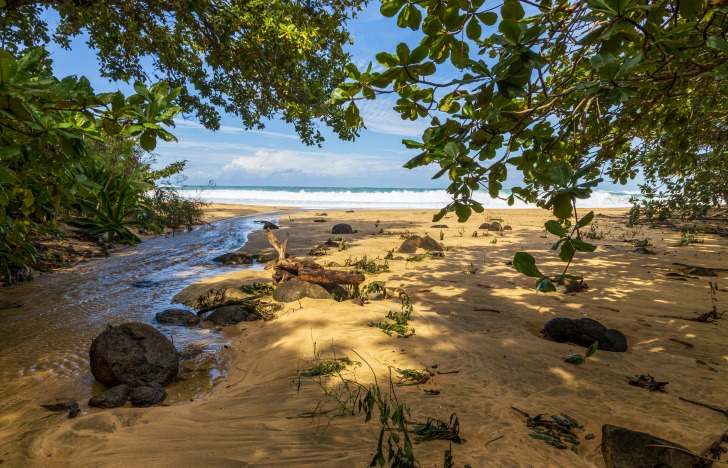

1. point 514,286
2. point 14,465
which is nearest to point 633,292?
point 514,286

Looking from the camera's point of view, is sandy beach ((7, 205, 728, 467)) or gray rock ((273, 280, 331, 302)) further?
gray rock ((273, 280, 331, 302))

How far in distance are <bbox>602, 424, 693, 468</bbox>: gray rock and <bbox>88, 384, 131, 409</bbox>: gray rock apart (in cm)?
358

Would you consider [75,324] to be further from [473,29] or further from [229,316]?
[473,29]

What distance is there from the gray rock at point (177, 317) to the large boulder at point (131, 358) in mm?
1389

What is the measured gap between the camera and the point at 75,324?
4.68 m

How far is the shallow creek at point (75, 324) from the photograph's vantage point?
3.10 metres

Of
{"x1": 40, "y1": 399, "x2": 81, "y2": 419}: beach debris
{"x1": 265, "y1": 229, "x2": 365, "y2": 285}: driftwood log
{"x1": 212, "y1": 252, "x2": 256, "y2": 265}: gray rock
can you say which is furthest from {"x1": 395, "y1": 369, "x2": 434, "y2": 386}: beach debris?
{"x1": 212, "y1": 252, "x2": 256, "y2": 265}: gray rock

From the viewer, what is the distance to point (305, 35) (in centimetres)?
546

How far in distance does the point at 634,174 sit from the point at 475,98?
404cm

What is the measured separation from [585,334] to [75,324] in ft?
20.4

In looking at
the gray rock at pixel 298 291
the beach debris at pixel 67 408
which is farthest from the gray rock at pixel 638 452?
the gray rock at pixel 298 291

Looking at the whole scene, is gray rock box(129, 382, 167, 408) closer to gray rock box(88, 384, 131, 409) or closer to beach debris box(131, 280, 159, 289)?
gray rock box(88, 384, 131, 409)

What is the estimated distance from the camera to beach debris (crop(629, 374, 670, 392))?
2875 mm

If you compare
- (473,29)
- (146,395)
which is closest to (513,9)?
(473,29)
